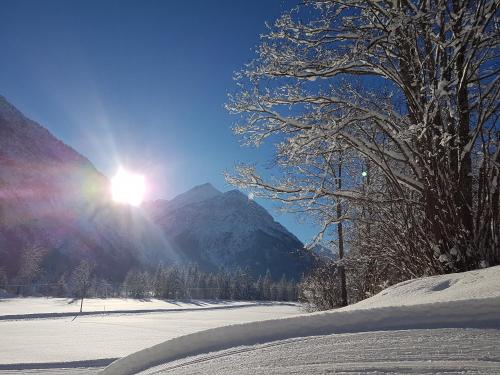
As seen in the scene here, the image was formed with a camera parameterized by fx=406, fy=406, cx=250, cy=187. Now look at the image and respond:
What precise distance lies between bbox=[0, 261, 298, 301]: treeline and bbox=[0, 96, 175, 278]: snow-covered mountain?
2999 cm

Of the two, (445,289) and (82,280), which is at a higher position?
(82,280)

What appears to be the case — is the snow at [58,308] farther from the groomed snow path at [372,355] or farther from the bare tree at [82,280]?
the groomed snow path at [372,355]

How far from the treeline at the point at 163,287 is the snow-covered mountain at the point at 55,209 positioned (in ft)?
98.4

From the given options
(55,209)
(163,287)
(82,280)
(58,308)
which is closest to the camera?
(58,308)

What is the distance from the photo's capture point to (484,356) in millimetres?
1312

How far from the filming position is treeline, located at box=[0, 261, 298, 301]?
6838 centimetres

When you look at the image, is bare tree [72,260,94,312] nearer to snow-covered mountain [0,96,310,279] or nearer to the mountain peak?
snow-covered mountain [0,96,310,279]

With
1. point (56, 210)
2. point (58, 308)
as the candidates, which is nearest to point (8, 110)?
point (56, 210)

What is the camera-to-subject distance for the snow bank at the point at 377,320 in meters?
1.54

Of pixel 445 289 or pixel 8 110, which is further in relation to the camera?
pixel 8 110

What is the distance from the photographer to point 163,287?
252 ft

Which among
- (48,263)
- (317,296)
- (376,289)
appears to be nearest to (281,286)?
(48,263)

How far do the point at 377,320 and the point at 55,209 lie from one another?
151 meters

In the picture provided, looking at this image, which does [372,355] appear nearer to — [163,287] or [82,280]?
[82,280]
